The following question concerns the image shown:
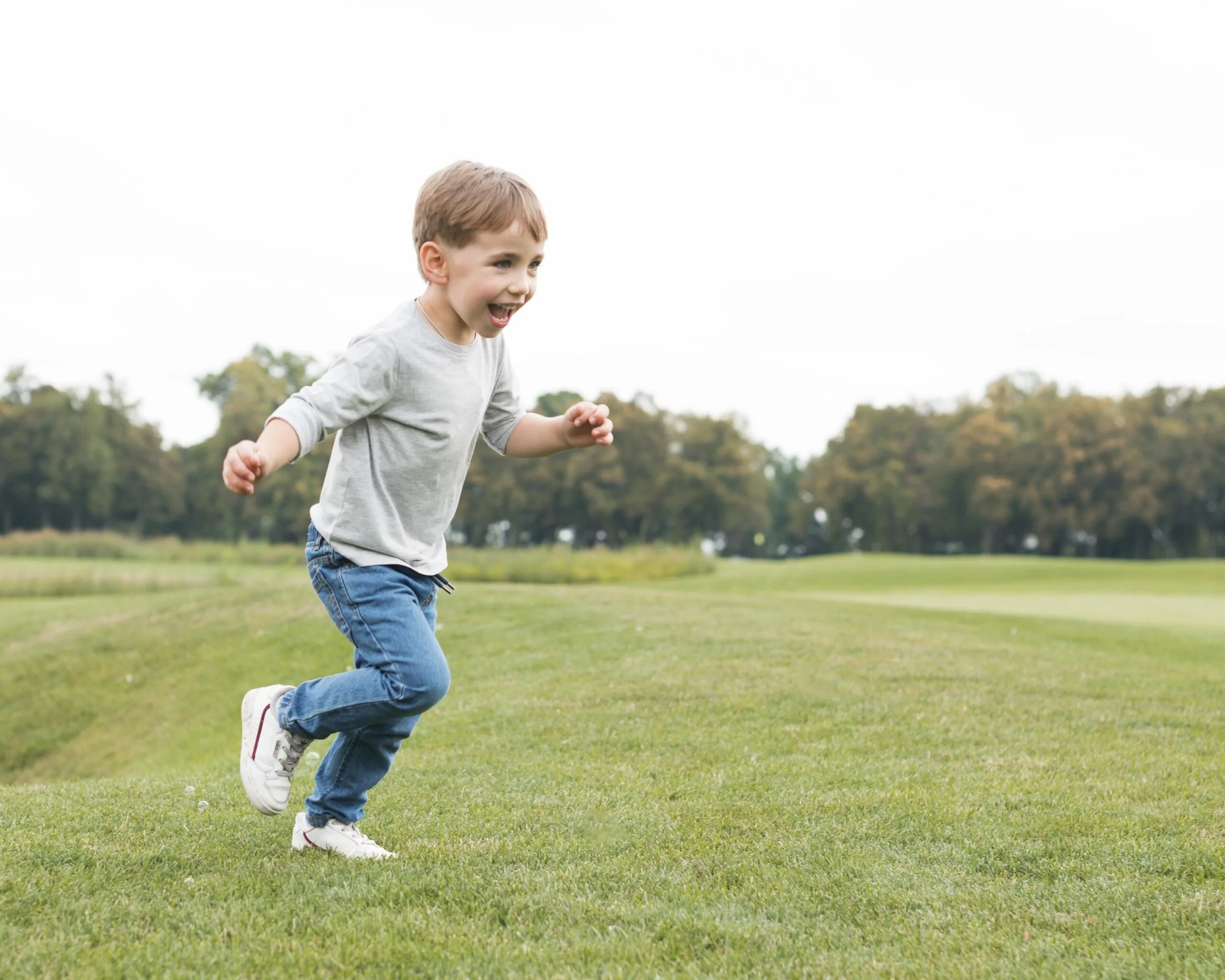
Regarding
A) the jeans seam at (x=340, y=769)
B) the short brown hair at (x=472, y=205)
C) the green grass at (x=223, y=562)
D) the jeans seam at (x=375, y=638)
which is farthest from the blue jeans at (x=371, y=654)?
the green grass at (x=223, y=562)

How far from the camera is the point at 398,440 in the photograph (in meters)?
3.37

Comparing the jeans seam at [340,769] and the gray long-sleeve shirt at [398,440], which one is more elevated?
the gray long-sleeve shirt at [398,440]

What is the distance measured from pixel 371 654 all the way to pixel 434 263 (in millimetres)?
1268

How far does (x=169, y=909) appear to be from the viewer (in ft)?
9.40

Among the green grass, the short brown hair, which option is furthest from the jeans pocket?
the green grass

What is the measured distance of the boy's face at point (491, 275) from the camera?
333 cm

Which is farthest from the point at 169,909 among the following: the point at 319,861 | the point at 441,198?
the point at 441,198

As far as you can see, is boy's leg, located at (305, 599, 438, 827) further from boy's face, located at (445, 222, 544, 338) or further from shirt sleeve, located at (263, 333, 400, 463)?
boy's face, located at (445, 222, 544, 338)

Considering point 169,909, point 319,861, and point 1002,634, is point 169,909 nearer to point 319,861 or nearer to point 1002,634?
point 319,861

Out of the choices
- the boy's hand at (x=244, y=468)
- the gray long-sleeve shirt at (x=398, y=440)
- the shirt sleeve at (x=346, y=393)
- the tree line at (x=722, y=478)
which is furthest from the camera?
the tree line at (x=722, y=478)

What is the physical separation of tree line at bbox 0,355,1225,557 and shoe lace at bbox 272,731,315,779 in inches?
1667

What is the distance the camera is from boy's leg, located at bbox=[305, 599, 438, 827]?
3.54 metres

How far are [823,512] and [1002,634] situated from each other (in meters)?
56.8

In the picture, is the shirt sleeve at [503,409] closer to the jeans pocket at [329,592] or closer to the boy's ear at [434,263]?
the boy's ear at [434,263]
